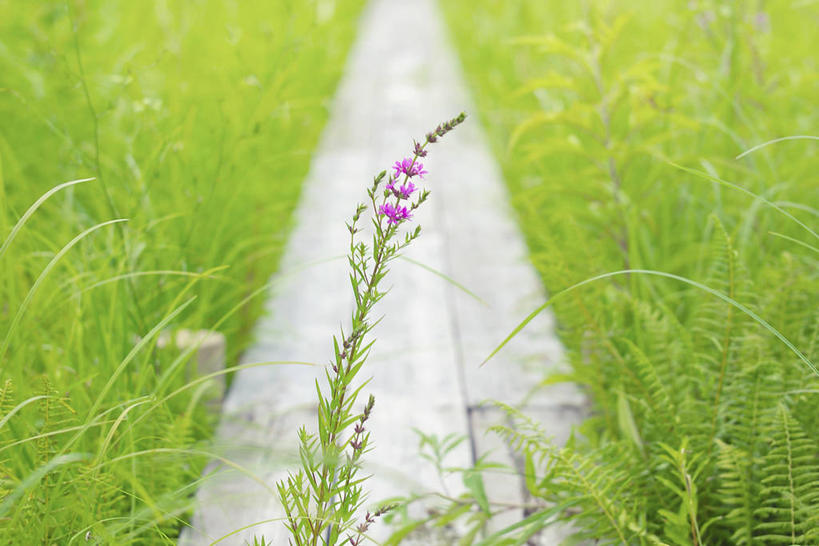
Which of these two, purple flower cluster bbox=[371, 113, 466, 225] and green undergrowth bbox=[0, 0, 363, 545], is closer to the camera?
purple flower cluster bbox=[371, 113, 466, 225]

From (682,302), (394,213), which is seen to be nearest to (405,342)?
(682,302)

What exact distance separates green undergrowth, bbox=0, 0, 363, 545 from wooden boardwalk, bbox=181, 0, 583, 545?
0.29 ft

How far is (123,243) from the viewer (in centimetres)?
136

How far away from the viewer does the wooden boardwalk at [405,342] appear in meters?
1.26

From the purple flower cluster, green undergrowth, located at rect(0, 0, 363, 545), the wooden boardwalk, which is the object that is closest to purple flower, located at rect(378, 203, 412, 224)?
the purple flower cluster

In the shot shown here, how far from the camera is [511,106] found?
9.80ft

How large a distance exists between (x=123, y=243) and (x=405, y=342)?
71 centimetres

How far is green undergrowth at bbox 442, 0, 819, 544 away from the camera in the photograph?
3.38ft

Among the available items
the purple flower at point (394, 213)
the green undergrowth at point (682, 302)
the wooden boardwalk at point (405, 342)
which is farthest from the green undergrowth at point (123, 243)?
the green undergrowth at point (682, 302)

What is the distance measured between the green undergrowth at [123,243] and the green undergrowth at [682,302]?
56 centimetres

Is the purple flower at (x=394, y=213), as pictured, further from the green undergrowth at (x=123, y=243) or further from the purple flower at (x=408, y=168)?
the green undergrowth at (x=123, y=243)

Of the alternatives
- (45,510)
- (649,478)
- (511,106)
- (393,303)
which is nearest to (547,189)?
(393,303)

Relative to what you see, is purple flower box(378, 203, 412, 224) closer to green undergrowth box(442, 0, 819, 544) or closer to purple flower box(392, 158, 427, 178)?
purple flower box(392, 158, 427, 178)

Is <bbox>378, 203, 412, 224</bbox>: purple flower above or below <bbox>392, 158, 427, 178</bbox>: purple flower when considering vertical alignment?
below
